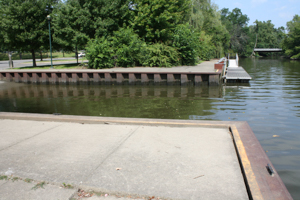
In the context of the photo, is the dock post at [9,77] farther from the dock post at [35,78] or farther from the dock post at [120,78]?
the dock post at [120,78]

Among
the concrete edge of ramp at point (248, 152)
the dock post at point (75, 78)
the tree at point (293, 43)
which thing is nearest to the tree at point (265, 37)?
the tree at point (293, 43)

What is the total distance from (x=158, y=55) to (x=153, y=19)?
4607 millimetres

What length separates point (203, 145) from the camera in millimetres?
4715

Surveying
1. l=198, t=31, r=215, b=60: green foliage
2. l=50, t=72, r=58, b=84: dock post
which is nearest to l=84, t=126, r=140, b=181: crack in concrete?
l=50, t=72, r=58, b=84: dock post

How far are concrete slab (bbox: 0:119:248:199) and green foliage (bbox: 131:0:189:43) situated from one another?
22186mm

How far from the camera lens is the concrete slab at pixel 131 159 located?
3365mm

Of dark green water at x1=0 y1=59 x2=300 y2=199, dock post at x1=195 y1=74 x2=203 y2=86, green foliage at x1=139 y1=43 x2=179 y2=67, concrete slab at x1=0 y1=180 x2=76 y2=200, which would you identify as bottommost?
dark green water at x1=0 y1=59 x2=300 y2=199

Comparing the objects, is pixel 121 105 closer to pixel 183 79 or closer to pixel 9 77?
pixel 183 79

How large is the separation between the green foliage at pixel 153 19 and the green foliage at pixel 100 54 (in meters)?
4.25

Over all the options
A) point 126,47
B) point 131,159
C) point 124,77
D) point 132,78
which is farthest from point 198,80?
point 131,159

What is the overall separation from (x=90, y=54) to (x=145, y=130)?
20.2 meters

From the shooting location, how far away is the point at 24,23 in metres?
28.4

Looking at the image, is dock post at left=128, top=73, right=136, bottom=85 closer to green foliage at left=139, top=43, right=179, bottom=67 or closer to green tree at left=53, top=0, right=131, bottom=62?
green foliage at left=139, top=43, right=179, bottom=67

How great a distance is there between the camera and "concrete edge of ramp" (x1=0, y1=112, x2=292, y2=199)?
3.15m
